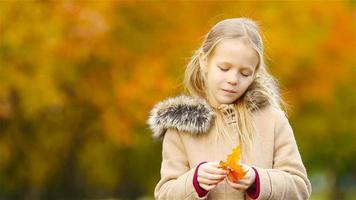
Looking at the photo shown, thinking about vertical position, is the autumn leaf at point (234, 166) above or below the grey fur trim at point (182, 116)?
below

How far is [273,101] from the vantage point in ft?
15.7

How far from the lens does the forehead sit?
4.61 m

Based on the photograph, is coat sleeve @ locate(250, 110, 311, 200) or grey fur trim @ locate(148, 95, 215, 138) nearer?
coat sleeve @ locate(250, 110, 311, 200)

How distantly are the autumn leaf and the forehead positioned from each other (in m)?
0.42

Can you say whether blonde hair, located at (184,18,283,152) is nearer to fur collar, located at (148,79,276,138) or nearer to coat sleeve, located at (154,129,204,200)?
fur collar, located at (148,79,276,138)

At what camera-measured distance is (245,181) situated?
4375 mm

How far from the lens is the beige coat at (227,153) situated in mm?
4555

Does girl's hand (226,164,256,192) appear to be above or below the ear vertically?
below

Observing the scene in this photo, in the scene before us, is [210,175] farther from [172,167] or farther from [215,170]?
[172,167]

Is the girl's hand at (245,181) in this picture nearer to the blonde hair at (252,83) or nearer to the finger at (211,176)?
the finger at (211,176)

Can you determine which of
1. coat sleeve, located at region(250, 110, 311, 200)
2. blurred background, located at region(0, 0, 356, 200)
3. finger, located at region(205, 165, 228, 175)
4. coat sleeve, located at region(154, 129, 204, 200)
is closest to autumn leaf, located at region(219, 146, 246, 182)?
finger, located at region(205, 165, 228, 175)

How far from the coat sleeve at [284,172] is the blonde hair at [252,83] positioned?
0.12 meters

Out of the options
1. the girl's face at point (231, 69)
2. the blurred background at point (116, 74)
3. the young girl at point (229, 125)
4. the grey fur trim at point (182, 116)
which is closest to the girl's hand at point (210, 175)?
the young girl at point (229, 125)

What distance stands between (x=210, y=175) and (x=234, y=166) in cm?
10
